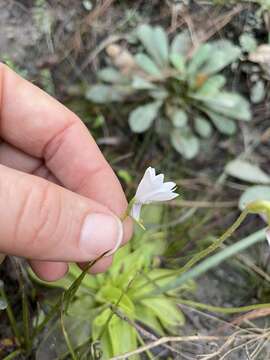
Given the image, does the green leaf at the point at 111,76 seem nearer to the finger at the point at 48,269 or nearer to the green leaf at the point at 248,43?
the green leaf at the point at 248,43

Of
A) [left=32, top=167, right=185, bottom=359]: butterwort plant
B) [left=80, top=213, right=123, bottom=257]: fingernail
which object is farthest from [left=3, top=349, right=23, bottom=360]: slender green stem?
[left=80, top=213, right=123, bottom=257]: fingernail

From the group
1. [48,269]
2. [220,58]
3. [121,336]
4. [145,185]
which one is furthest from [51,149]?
[220,58]

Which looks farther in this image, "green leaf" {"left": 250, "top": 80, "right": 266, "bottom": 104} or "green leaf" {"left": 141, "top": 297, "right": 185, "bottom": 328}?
"green leaf" {"left": 250, "top": 80, "right": 266, "bottom": 104}

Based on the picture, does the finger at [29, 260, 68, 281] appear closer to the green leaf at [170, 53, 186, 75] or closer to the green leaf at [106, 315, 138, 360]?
the green leaf at [106, 315, 138, 360]

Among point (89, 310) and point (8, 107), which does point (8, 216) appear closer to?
point (8, 107)

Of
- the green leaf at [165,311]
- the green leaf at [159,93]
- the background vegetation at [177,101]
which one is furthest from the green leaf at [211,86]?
the green leaf at [165,311]
